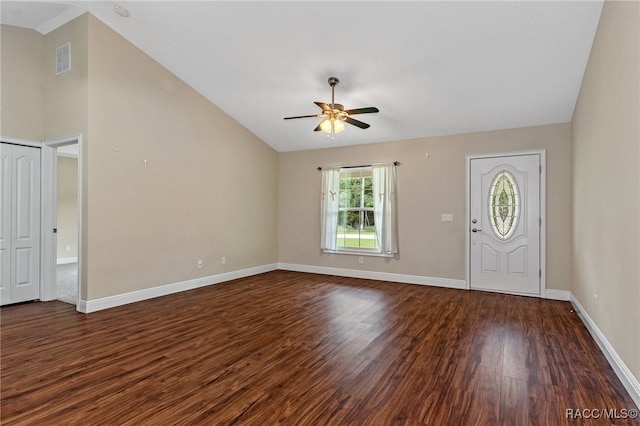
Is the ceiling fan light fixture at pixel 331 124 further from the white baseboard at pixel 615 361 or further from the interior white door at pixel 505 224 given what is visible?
the white baseboard at pixel 615 361

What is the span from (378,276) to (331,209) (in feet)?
5.29

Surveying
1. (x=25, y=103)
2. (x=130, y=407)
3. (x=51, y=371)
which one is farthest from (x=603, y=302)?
(x=25, y=103)

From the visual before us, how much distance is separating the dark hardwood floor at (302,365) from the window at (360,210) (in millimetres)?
1899

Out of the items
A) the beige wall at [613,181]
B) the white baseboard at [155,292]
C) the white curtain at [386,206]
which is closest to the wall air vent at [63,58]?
the white baseboard at [155,292]

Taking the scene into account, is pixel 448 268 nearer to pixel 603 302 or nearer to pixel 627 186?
pixel 603 302

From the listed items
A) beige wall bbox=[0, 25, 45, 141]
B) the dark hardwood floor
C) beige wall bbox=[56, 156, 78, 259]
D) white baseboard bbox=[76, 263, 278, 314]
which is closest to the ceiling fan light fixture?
the dark hardwood floor

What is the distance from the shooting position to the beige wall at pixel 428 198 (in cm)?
491

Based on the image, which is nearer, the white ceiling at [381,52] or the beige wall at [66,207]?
the white ceiling at [381,52]

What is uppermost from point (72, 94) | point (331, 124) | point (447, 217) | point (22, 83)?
point (22, 83)

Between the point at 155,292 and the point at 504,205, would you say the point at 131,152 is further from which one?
the point at 504,205

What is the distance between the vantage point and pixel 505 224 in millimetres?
5242

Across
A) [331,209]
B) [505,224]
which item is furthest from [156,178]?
[505,224]

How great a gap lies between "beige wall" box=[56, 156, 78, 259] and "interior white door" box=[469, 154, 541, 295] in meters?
8.71

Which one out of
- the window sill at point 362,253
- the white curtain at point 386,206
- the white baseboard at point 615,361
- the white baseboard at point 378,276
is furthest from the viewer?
the window sill at point 362,253
